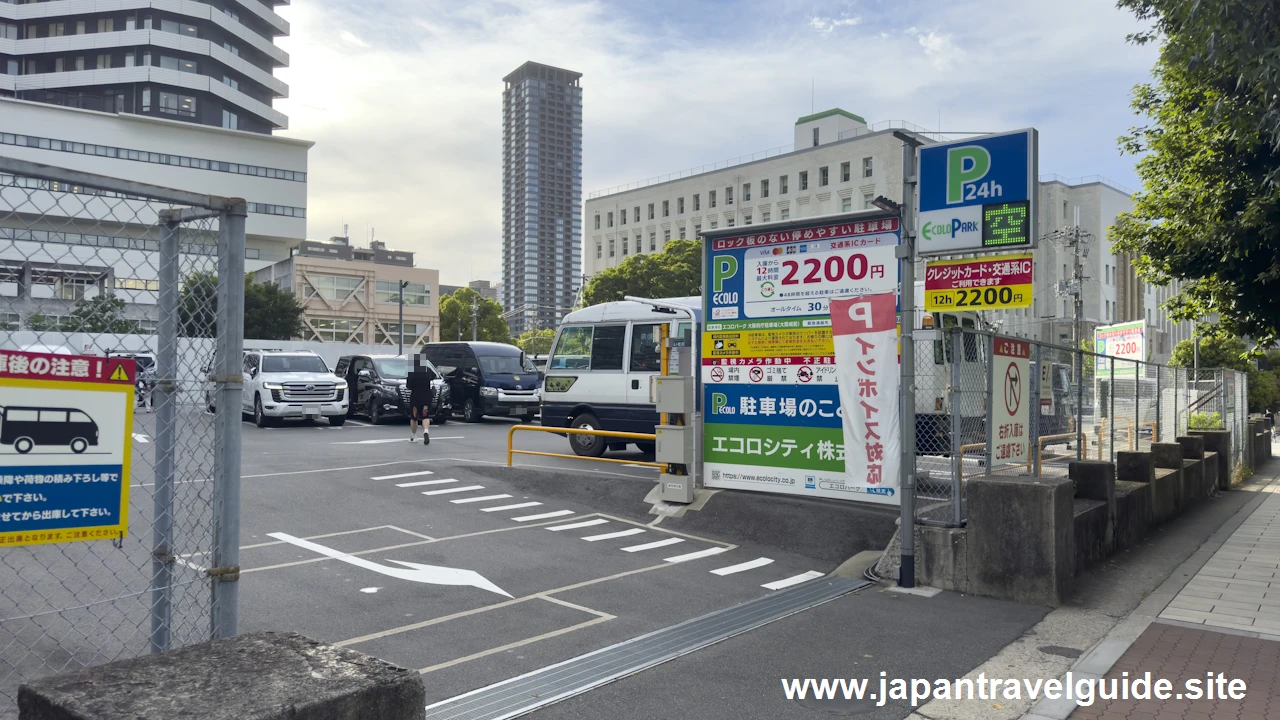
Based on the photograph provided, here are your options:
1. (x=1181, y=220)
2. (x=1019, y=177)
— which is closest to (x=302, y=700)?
(x=1019, y=177)

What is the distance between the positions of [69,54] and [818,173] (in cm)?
6671

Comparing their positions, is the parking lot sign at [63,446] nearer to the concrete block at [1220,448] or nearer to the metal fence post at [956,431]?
the metal fence post at [956,431]

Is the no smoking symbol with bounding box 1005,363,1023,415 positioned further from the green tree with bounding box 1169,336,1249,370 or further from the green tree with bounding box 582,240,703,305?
the green tree with bounding box 582,240,703,305

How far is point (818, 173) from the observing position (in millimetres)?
74875

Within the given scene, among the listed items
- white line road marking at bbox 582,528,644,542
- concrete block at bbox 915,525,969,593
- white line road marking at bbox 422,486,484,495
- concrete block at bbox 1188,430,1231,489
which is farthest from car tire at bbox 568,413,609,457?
concrete block at bbox 1188,430,1231,489

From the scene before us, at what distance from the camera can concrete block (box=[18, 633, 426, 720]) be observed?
250 cm

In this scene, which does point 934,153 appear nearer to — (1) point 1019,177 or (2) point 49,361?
(1) point 1019,177

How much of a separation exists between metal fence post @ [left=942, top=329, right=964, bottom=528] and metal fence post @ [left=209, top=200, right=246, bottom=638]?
571 cm

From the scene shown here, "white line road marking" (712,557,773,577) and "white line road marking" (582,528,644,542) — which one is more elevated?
"white line road marking" (582,528,644,542)

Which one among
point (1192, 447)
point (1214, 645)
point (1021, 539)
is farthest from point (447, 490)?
point (1192, 447)

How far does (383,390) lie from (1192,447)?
18.4 m

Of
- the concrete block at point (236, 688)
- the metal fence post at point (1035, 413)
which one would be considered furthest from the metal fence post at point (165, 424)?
the metal fence post at point (1035, 413)

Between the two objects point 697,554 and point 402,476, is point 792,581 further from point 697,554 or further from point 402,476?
point 402,476

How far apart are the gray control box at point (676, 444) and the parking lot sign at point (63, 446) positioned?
7309 millimetres
